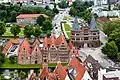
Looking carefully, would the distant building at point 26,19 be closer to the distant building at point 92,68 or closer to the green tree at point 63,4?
the green tree at point 63,4

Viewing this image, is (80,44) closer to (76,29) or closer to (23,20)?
(76,29)

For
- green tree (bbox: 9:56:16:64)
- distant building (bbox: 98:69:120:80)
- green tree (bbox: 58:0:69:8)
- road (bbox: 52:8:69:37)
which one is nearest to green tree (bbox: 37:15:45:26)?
road (bbox: 52:8:69:37)

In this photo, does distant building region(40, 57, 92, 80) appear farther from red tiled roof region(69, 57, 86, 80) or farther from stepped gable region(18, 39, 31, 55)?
stepped gable region(18, 39, 31, 55)

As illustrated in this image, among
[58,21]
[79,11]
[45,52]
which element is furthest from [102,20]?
[45,52]

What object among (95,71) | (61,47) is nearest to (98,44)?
(61,47)

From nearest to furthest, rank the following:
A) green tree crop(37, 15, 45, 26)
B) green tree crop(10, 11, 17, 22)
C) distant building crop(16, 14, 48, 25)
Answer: green tree crop(37, 15, 45, 26) < distant building crop(16, 14, 48, 25) < green tree crop(10, 11, 17, 22)
